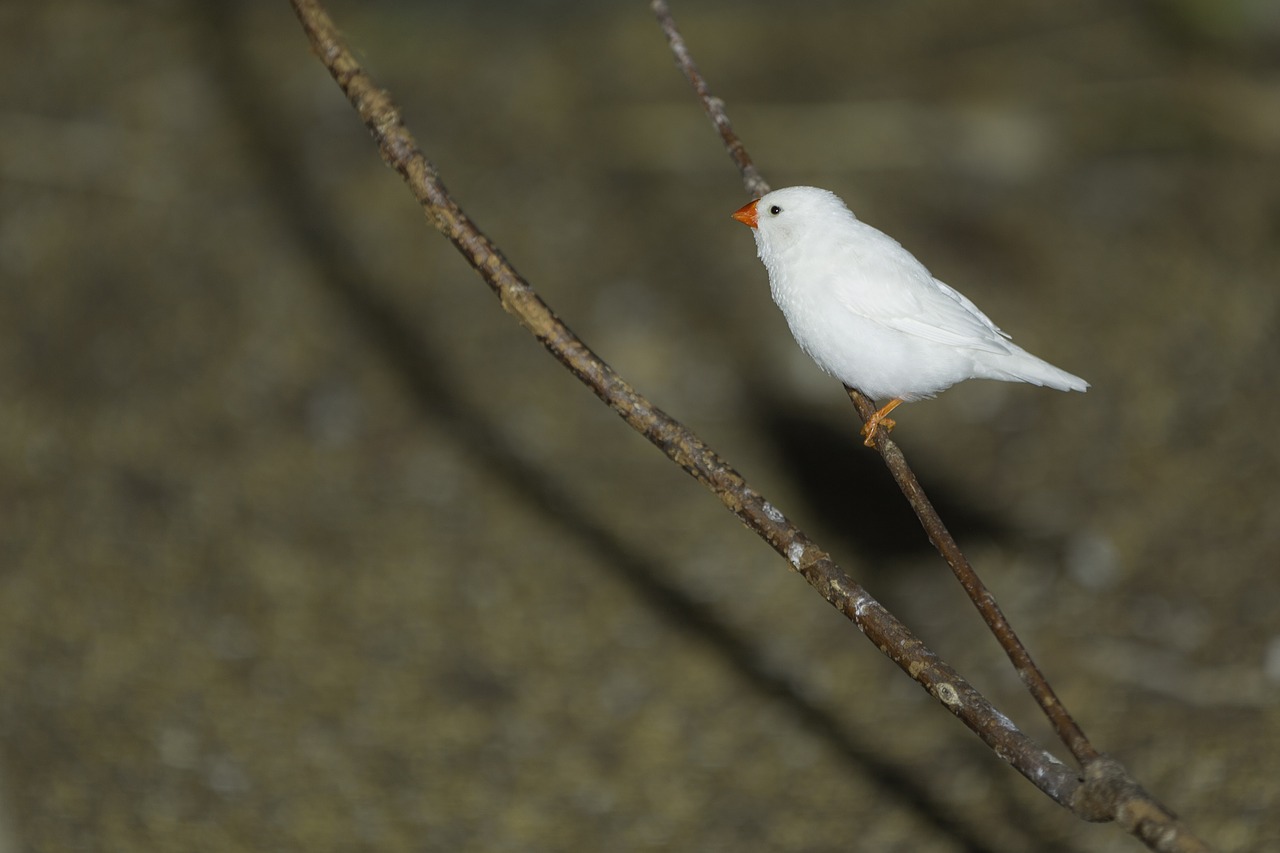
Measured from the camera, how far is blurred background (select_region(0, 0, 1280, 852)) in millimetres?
3779

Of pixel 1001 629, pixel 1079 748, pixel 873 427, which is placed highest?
pixel 873 427

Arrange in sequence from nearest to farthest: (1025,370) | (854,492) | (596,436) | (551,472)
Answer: (1025,370)
(854,492)
(551,472)
(596,436)

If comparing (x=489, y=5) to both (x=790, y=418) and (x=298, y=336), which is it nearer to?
(x=298, y=336)

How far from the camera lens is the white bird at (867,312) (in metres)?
2.39

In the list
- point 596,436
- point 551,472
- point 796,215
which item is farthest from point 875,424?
point 596,436

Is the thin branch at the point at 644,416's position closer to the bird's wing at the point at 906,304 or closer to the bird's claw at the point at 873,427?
the bird's claw at the point at 873,427

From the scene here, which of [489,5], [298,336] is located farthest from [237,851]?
[489,5]

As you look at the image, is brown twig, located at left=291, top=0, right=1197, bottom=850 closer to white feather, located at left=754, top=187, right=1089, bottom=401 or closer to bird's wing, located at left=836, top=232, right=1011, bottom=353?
white feather, located at left=754, top=187, right=1089, bottom=401

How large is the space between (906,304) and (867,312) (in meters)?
0.11

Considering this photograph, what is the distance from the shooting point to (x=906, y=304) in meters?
2.48

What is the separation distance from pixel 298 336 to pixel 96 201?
1560mm

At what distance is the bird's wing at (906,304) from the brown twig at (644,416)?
0.52 metres

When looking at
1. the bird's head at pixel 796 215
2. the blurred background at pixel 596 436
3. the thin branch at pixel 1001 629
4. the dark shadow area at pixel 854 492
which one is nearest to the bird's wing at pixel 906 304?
the bird's head at pixel 796 215

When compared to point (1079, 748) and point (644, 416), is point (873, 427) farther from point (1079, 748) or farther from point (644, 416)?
point (1079, 748)
